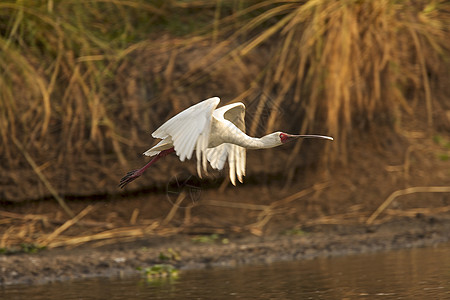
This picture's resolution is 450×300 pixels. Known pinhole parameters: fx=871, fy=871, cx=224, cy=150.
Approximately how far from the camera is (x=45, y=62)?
1076 centimetres

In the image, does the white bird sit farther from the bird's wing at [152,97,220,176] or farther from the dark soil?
the dark soil

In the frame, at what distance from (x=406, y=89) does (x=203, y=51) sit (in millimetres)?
2691

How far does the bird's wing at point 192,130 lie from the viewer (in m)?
5.43

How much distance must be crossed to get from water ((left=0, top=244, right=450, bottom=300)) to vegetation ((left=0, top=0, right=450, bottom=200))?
7.70 feet

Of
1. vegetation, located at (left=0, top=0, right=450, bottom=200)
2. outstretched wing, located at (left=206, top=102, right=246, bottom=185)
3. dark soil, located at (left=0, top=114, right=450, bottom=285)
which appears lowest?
dark soil, located at (left=0, top=114, right=450, bottom=285)

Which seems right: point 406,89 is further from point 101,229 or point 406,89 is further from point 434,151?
→ point 101,229

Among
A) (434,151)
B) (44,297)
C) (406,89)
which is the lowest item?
(44,297)

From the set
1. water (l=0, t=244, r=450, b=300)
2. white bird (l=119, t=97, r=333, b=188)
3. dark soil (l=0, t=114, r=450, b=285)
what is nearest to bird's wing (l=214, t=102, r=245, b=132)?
white bird (l=119, t=97, r=333, b=188)

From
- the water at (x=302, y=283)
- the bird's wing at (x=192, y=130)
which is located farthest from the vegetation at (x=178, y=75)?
the bird's wing at (x=192, y=130)

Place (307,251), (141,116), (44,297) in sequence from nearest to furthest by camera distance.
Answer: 1. (44,297)
2. (307,251)
3. (141,116)

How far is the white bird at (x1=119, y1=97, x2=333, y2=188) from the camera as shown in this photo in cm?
548

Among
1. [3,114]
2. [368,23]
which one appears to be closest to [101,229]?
[3,114]

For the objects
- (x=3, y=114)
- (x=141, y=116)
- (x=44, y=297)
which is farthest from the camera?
(x=141, y=116)

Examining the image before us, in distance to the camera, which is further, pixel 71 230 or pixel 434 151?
pixel 434 151
